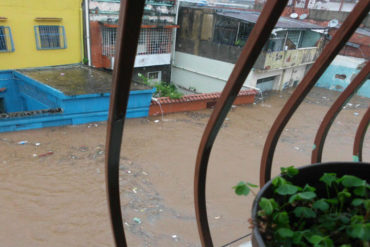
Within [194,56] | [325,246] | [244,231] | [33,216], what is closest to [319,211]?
[325,246]

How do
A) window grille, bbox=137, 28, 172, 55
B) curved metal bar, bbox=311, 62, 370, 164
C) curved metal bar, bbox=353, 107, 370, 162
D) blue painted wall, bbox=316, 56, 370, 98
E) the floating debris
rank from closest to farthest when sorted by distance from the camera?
curved metal bar, bbox=311, 62, 370, 164 → curved metal bar, bbox=353, 107, 370, 162 → the floating debris → window grille, bbox=137, 28, 172, 55 → blue painted wall, bbox=316, 56, 370, 98

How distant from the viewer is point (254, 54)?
647 millimetres

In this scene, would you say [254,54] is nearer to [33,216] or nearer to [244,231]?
[244,231]

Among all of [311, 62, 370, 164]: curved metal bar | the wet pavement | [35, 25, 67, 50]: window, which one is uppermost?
[311, 62, 370, 164]: curved metal bar

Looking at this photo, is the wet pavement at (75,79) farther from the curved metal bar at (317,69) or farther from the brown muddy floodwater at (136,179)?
the curved metal bar at (317,69)

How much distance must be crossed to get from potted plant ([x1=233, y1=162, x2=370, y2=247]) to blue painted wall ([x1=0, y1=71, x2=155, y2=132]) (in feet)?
26.2

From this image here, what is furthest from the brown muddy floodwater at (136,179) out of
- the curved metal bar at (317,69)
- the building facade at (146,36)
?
the curved metal bar at (317,69)

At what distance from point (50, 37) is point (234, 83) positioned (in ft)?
37.0

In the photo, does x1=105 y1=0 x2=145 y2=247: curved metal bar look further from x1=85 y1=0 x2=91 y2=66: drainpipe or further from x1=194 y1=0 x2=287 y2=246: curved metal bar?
x1=85 y1=0 x2=91 y2=66: drainpipe

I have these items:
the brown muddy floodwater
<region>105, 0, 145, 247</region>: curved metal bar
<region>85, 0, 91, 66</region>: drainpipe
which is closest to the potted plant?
<region>105, 0, 145, 247</region>: curved metal bar

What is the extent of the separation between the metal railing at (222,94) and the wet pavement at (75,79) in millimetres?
7697

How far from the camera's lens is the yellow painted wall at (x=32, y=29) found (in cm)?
940

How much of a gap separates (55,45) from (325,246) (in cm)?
1158

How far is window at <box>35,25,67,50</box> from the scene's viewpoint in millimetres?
10094
